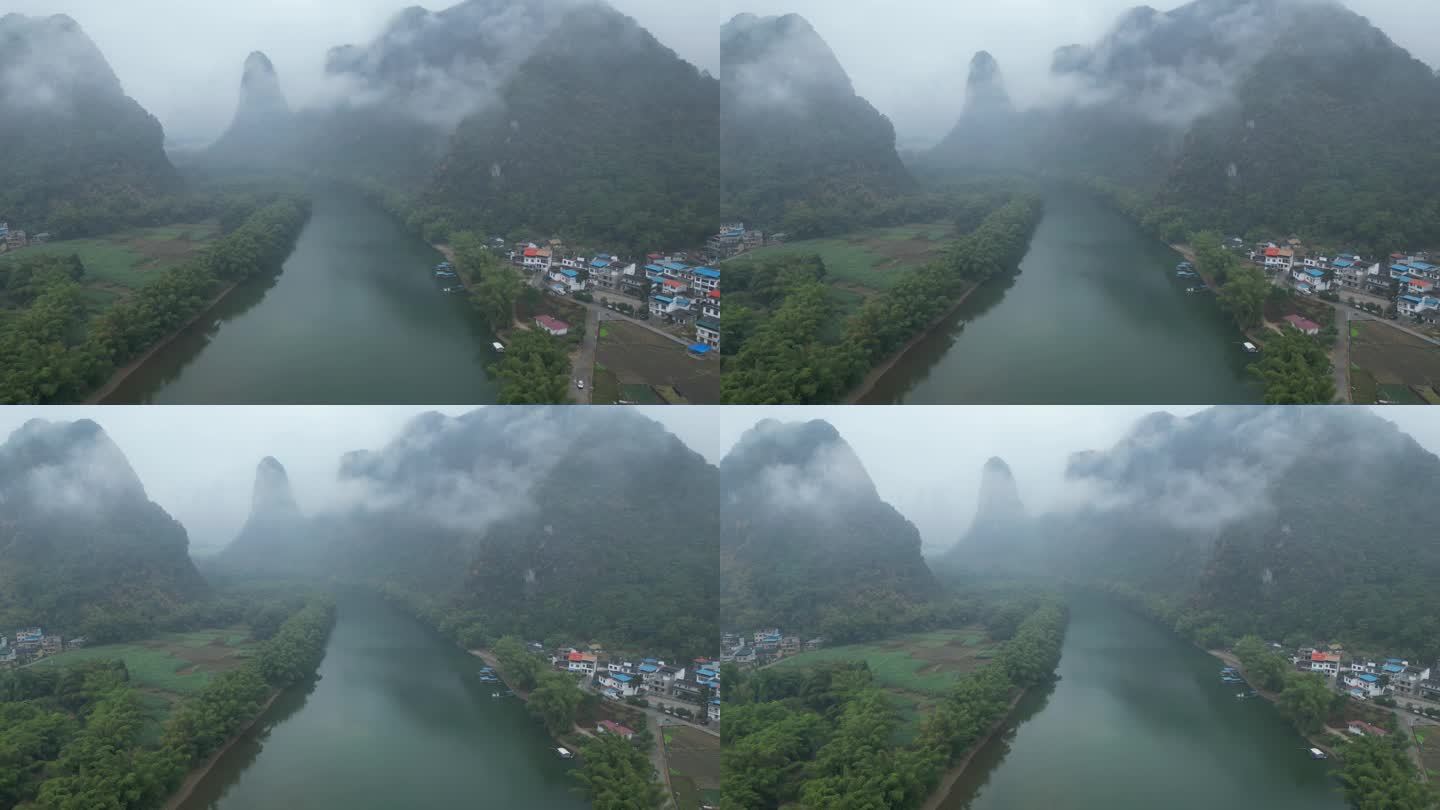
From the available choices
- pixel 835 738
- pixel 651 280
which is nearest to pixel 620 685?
pixel 835 738

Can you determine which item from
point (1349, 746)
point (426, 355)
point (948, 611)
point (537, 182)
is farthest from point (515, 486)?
point (1349, 746)

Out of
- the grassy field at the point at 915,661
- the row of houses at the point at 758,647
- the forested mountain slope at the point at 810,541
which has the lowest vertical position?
the grassy field at the point at 915,661

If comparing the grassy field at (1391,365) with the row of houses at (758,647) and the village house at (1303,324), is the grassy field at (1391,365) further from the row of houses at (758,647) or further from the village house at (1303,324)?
the row of houses at (758,647)

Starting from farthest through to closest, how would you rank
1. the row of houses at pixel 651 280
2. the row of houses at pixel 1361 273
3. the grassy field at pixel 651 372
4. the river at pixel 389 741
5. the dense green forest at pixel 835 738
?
1. the row of houses at pixel 1361 273
2. the row of houses at pixel 651 280
3. the grassy field at pixel 651 372
4. the river at pixel 389 741
5. the dense green forest at pixel 835 738

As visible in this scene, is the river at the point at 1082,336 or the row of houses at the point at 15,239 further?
the row of houses at the point at 15,239

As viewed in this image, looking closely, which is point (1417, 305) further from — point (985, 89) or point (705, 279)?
point (705, 279)

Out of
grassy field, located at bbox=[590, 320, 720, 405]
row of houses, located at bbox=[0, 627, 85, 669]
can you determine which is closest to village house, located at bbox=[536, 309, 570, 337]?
grassy field, located at bbox=[590, 320, 720, 405]

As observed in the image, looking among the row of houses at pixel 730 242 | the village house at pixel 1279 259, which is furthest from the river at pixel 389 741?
the village house at pixel 1279 259
